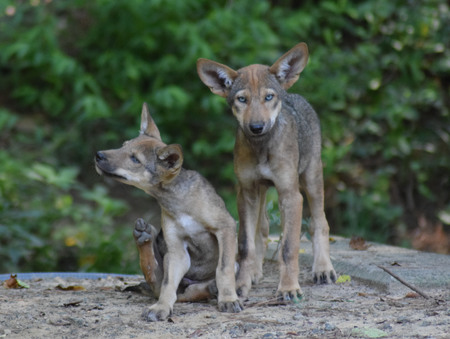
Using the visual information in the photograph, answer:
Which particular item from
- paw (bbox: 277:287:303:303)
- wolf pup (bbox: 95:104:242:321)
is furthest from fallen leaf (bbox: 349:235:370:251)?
wolf pup (bbox: 95:104:242:321)

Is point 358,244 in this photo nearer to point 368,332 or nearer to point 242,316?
point 242,316

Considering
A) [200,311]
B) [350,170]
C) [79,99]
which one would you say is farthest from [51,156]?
[200,311]

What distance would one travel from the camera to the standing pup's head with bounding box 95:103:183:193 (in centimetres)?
521

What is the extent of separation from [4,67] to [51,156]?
2336 mm

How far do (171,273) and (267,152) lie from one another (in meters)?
1.29

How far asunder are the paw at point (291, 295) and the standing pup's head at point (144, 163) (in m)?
1.28

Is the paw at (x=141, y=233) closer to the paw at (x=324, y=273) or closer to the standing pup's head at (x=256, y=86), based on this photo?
the standing pup's head at (x=256, y=86)

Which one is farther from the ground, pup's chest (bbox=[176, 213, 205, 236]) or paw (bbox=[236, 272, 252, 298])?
pup's chest (bbox=[176, 213, 205, 236])

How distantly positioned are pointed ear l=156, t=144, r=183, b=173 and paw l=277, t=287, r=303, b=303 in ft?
4.30

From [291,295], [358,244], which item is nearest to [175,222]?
[291,295]

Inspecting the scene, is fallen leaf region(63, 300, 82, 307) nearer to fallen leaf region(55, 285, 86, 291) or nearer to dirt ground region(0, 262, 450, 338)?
dirt ground region(0, 262, 450, 338)

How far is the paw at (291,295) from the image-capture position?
217 inches

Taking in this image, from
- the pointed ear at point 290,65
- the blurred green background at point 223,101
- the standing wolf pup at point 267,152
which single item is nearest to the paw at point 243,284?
the standing wolf pup at point 267,152

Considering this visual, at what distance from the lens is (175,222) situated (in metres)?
5.45
